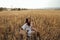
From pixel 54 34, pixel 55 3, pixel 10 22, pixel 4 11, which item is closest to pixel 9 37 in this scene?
pixel 10 22

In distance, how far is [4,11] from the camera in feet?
3.62

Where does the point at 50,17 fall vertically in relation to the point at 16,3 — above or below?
below

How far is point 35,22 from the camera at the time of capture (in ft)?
3.73

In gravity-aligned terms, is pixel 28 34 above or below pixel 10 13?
below

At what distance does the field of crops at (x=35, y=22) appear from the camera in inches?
43.6

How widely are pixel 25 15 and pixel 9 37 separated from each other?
28 cm

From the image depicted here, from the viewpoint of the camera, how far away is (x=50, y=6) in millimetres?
1154

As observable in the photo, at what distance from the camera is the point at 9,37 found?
110 centimetres

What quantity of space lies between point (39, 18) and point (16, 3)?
11.5 inches

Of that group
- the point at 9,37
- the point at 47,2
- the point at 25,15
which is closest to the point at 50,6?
the point at 47,2

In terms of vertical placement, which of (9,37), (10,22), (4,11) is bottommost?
(9,37)

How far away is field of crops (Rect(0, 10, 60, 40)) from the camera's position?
1.11 meters

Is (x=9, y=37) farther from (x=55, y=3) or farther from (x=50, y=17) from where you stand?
(x=55, y=3)

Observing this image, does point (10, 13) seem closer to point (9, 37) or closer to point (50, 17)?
point (9, 37)
